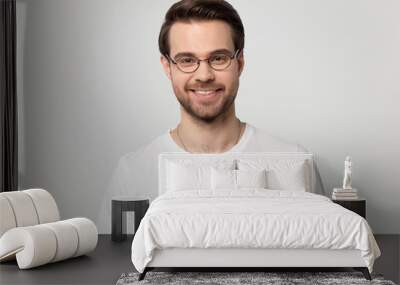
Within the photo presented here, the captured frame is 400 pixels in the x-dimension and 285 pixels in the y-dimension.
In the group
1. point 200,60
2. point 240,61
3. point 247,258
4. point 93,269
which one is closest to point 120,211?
point 93,269

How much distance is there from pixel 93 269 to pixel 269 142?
248 centimetres

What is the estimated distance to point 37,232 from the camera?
211 inches

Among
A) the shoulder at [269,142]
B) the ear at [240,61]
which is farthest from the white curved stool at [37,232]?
the ear at [240,61]

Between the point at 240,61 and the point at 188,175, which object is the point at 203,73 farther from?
the point at 188,175

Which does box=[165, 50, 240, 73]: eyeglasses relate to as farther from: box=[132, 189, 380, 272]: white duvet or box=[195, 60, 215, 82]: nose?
box=[132, 189, 380, 272]: white duvet

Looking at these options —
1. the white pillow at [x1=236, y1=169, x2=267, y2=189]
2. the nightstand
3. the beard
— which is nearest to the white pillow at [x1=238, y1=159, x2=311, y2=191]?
the white pillow at [x1=236, y1=169, x2=267, y2=189]

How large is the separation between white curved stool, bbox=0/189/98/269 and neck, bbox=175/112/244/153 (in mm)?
1540

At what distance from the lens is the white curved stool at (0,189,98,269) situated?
5.34 m

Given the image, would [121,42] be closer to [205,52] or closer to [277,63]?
[205,52]

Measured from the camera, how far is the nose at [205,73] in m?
6.76

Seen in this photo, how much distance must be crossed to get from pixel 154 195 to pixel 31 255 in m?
2.00

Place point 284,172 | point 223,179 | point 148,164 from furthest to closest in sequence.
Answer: point 148,164 < point 284,172 < point 223,179

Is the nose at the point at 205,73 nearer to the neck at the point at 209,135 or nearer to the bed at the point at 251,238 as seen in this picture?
the neck at the point at 209,135

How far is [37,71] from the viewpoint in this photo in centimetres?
713
